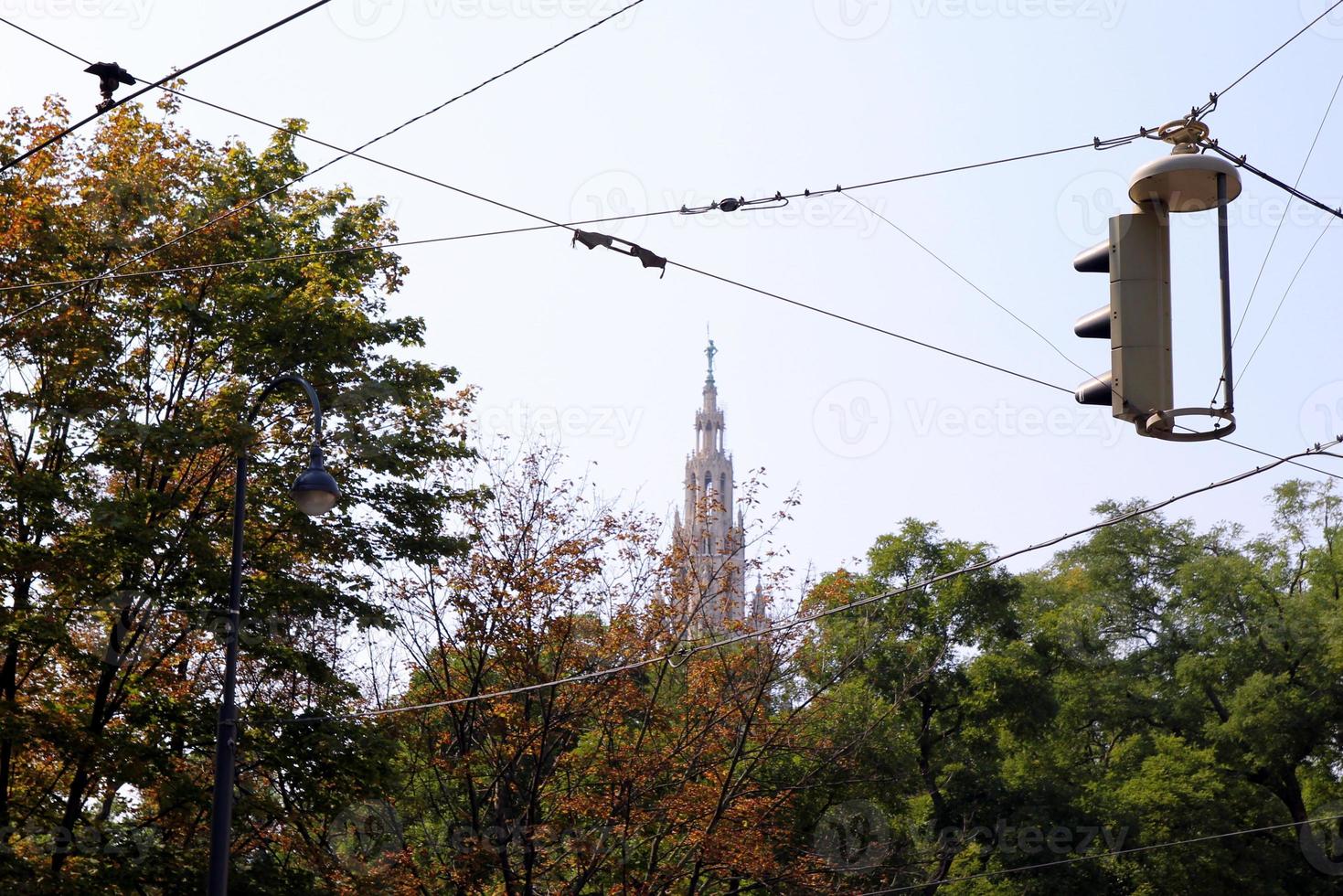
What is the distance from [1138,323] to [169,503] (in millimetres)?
14388

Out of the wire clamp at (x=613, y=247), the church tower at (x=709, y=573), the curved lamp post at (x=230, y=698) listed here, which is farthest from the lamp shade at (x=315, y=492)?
the church tower at (x=709, y=573)

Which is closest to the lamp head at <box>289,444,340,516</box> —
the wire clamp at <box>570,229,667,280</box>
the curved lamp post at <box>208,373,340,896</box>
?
the curved lamp post at <box>208,373,340,896</box>

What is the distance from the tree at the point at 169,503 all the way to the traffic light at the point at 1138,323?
12923 millimetres

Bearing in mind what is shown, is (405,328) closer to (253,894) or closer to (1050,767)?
(253,894)

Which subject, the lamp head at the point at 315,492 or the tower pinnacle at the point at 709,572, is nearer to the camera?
the lamp head at the point at 315,492

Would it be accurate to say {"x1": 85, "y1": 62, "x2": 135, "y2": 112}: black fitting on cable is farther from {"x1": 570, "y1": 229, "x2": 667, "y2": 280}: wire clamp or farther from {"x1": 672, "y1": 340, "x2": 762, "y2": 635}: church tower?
{"x1": 672, "y1": 340, "x2": 762, "y2": 635}: church tower

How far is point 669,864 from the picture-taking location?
23.5 meters

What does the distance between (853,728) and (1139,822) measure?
37.6 feet

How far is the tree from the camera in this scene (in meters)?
18.5

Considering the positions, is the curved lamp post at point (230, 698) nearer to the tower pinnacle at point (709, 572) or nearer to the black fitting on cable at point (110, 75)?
the black fitting on cable at point (110, 75)

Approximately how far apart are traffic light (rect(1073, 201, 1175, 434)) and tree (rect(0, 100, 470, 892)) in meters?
12.9

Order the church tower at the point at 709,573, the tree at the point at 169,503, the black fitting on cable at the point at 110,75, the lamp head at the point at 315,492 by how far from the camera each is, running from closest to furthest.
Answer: the black fitting on cable at the point at 110,75
the lamp head at the point at 315,492
the tree at the point at 169,503
the church tower at the point at 709,573

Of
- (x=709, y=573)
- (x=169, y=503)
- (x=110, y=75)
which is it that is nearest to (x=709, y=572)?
(x=709, y=573)

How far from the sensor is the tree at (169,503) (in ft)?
60.6
